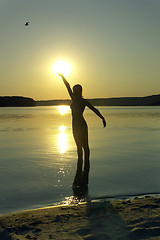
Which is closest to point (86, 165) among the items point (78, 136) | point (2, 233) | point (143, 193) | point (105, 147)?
point (78, 136)

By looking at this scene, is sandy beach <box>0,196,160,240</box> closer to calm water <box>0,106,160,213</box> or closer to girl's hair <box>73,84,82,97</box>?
calm water <box>0,106,160,213</box>

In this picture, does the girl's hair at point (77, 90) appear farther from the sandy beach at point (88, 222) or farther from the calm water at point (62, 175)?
the sandy beach at point (88, 222)

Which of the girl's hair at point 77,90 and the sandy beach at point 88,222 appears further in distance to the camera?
the girl's hair at point 77,90

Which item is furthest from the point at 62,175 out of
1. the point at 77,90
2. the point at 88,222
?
the point at 88,222

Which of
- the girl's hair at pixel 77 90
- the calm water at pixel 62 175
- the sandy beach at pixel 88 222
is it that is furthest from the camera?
the girl's hair at pixel 77 90

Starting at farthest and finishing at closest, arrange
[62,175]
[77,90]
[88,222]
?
[62,175]
[77,90]
[88,222]

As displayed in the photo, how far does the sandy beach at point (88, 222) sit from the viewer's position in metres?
3.43

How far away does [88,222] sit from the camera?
12.5 feet

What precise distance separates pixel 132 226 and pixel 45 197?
6.35ft

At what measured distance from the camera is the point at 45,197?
5.10 meters

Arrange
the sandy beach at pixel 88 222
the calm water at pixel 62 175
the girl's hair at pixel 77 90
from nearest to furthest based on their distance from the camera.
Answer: the sandy beach at pixel 88 222 < the calm water at pixel 62 175 < the girl's hair at pixel 77 90

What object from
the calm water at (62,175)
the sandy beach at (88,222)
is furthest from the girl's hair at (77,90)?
the sandy beach at (88,222)

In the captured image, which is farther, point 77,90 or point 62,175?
point 62,175

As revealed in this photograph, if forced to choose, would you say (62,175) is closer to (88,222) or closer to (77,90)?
Result: (77,90)
